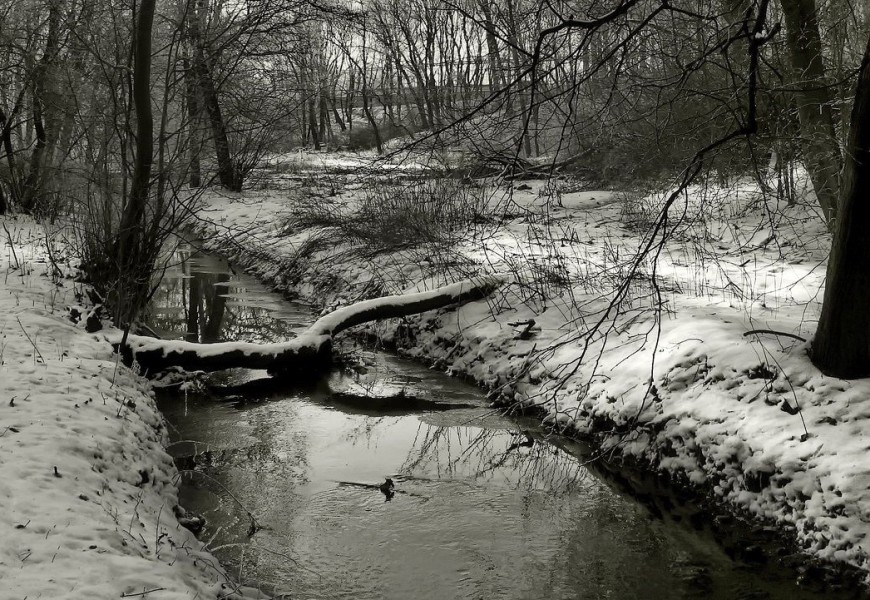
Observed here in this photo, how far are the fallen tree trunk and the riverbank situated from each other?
0.35 metres

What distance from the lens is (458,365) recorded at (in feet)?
30.2

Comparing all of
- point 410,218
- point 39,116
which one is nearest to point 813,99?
point 410,218

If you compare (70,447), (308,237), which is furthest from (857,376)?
(308,237)

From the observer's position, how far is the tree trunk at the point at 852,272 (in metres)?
5.10

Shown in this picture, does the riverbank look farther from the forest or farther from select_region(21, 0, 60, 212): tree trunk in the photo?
select_region(21, 0, 60, 212): tree trunk

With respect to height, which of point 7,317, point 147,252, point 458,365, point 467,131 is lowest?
point 458,365

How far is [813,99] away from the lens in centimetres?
979

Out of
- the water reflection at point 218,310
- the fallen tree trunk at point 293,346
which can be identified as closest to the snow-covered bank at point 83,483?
the fallen tree trunk at point 293,346

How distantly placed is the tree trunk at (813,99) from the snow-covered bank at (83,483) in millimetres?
7728

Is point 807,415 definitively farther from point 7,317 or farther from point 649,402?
point 7,317

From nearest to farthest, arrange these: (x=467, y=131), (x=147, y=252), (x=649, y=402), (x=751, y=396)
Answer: (x=467, y=131) < (x=751, y=396) < (x=649, y=402) < (x=147, y=252)

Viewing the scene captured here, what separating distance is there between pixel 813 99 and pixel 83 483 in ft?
31.5

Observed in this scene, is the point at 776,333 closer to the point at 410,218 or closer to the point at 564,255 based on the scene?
the point at 564,255

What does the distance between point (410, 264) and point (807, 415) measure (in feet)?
24.5
